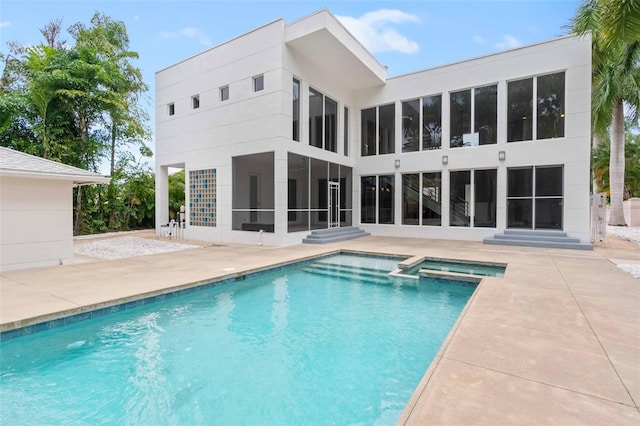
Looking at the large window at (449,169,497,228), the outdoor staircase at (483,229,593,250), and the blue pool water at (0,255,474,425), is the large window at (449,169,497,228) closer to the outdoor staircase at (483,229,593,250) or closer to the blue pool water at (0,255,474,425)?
the outdoor staircase at (483,229,593,250)

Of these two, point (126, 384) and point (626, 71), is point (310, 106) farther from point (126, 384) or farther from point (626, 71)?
point (626, 71)

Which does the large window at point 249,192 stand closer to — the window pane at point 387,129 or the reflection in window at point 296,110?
the reflection in window at point 296,110

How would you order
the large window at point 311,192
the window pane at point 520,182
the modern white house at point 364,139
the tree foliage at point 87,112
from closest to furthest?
the modern white house at point 364,139 < the window pane at point 520,182 < the large window at point 311,192 < the tree foliage at point 87,112

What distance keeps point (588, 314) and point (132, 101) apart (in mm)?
18233

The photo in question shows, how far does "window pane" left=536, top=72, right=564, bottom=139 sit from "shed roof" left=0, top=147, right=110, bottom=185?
13559 millimetres

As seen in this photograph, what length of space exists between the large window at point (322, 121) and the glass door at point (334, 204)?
5.07 ft

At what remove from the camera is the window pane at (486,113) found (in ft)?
37.3

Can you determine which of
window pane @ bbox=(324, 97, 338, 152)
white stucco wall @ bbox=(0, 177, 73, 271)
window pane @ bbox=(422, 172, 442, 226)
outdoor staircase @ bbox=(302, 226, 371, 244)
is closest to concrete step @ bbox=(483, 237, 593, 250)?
window pane @ bbox=(422, 172, 442, 226)

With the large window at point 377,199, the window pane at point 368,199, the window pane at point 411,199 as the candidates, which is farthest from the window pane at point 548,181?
the window pane at point 368,199

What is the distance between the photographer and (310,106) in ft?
38.3

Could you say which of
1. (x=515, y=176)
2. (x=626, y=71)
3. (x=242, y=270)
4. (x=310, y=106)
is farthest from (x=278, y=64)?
(x=626, y=71)

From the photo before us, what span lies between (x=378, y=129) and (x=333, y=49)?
13.8ft

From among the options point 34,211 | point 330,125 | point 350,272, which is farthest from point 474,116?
point 34,211

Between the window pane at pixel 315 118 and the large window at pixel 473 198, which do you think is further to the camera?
the window pane at pixel 315 118
